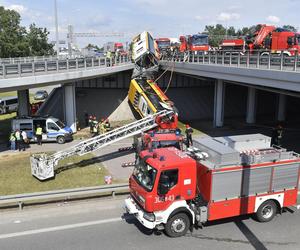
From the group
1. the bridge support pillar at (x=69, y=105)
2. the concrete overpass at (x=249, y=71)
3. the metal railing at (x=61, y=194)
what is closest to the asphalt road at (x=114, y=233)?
the metal railing at (x=61, y=194)

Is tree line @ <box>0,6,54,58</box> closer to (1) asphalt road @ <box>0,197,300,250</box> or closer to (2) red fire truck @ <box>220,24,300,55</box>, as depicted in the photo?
(2) red fire truck @ <box>220,24,300,55</box>

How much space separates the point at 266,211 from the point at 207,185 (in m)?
2.76

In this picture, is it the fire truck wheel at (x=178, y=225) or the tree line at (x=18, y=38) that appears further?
the tree line at (x=18, y=38)

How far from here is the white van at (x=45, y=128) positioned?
2441 centimetres

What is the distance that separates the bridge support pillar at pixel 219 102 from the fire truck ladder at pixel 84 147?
906 centimetres

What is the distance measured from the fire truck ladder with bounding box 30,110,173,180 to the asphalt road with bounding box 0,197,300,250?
3.80 metres

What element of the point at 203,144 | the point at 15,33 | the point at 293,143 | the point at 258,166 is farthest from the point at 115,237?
the point at 15,33

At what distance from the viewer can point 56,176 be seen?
18.0 meters

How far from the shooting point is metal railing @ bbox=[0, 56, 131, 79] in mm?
21359

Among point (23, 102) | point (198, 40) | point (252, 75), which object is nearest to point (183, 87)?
point (198, 40)

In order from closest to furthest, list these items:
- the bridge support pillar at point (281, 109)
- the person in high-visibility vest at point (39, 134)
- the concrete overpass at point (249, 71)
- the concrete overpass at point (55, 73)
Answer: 1. the concrete overpass at point (249, 71)
2. the concrete overpass at point (55, 73)
3. the person in high-visibility vest at point (39, 134)
4. the bridge support pillar at point (281, 109)

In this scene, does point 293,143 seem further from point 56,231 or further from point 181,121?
point 56,231

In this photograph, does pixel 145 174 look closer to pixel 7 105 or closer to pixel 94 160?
pixel 94 160

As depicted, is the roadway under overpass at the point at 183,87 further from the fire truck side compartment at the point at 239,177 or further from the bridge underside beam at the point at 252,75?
the fire truck side compartment at the point at 239,177
